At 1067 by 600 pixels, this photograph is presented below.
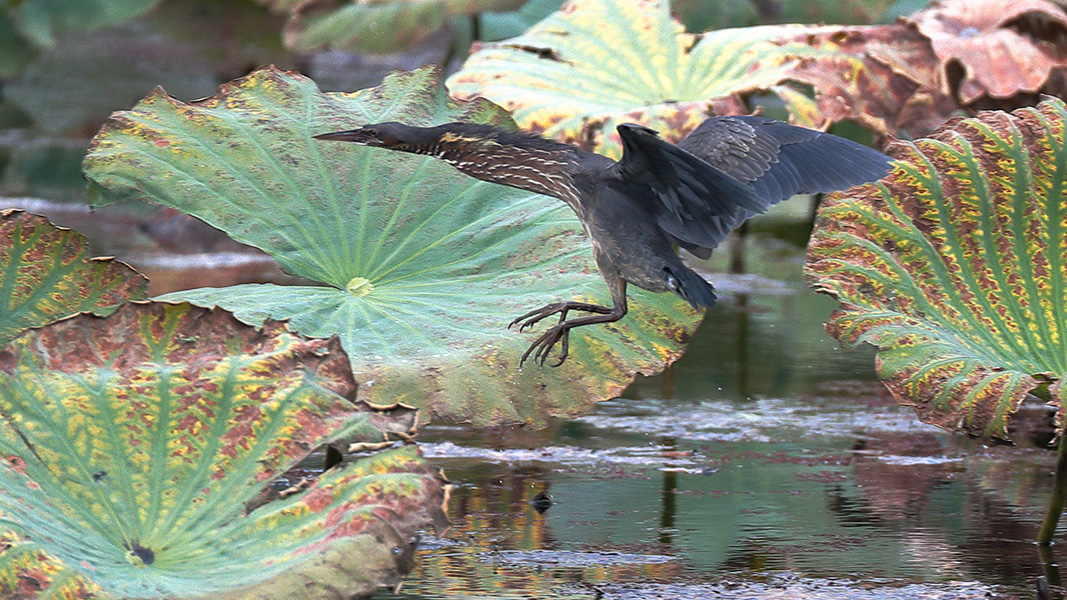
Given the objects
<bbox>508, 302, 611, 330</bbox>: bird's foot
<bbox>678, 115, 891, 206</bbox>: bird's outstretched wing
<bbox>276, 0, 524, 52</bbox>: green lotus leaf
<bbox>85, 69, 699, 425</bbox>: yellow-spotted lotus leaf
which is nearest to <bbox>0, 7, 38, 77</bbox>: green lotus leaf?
<bbox>276, 0, 524, 52</bbox>: green lotus leaf

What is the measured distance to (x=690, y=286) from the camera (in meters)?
2.85

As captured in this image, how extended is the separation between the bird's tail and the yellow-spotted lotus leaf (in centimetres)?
27

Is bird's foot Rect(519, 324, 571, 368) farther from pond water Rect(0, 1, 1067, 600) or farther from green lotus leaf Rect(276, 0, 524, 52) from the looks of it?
green lotus leaf Rect(276, 0, 524, 52)

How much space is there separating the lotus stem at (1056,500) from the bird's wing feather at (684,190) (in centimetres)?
67

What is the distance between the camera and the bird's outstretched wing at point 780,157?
279cm

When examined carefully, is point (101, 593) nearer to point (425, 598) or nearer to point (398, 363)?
point (425, 598)

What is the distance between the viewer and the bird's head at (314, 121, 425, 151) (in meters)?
3.02

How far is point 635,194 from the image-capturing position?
282 centimetres

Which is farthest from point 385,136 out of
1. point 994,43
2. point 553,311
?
point 994,43

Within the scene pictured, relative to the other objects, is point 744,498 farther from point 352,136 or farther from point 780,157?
point 352,136

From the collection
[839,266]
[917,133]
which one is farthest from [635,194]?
[917,133]

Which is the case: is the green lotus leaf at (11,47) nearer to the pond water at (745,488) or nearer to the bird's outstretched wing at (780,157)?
the pond water at (745,488)

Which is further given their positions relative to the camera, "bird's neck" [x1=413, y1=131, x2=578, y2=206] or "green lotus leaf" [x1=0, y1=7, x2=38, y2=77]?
"green lotus leaf" [x1=0, y1=7, x2=38, y2=77]

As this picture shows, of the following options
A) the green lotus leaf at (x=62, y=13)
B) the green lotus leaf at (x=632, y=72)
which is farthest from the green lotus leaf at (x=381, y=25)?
the green lotus leaf at (x=632, y=72)
